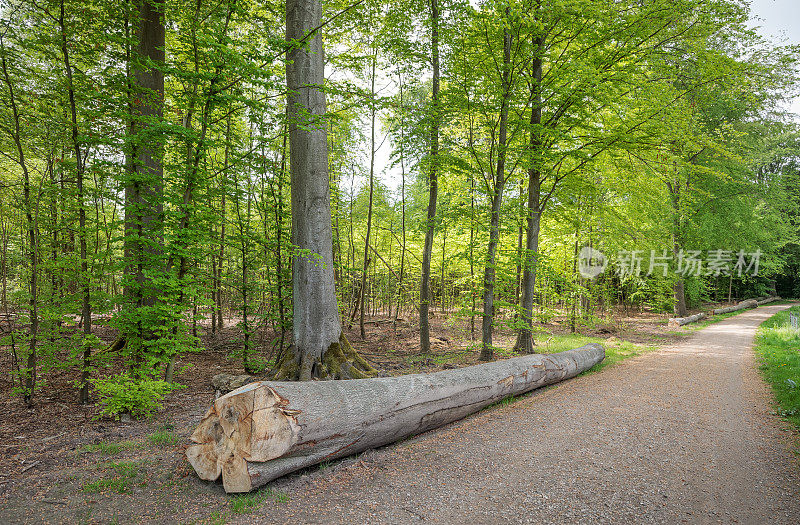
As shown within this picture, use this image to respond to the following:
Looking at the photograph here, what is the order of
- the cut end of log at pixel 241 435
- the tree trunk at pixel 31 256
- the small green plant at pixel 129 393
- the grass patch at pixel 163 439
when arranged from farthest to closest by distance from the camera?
the tree trunk at pixel 31 256 → the small green plant at pixel 129 393 → the grass patch at pixel 163 439 → the cut end of log at pixel 241 435

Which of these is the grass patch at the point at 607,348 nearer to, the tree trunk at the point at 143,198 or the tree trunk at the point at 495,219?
the tree trunk at the point at 495,219

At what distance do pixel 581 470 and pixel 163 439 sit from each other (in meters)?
4.57

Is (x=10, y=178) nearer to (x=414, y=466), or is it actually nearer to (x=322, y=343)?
(x=322, y=343)

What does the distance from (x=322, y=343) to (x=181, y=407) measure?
2213 mm

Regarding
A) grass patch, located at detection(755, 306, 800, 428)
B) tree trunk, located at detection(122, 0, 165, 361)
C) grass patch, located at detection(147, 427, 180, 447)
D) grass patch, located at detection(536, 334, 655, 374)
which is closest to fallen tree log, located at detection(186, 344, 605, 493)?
grass patch, located at detection(147, 427, 180, 447)

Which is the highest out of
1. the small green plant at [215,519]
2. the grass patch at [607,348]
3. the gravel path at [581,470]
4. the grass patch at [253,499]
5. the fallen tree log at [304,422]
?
→ the fallen tree log at [304,422]

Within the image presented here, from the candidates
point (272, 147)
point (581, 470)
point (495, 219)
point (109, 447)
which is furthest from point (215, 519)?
point (272, 147)

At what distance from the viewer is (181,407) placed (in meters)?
5.47

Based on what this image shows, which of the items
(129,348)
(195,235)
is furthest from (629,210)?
(129,348)

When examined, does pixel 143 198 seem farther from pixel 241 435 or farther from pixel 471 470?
pixel 471 470

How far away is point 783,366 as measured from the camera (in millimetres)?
8180

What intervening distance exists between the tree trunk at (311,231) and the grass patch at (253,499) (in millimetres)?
2429

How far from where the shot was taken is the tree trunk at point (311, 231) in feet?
19.1

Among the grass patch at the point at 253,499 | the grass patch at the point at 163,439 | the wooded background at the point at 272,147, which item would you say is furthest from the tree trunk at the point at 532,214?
the grass patch at the point at 163,439
